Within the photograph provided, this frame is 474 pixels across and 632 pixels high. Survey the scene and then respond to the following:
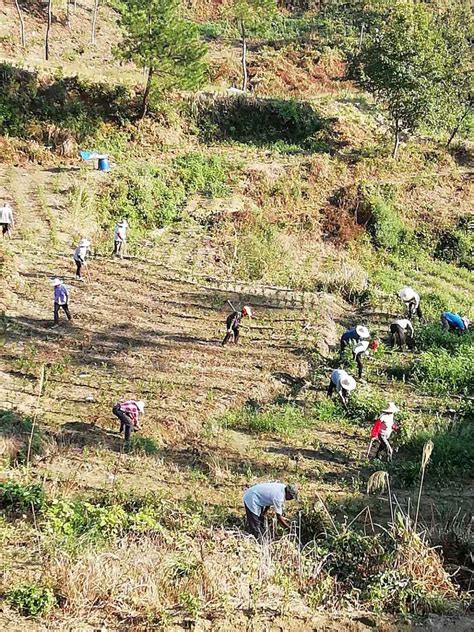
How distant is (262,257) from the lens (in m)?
20.0

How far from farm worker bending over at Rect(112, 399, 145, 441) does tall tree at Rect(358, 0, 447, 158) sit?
2034cm

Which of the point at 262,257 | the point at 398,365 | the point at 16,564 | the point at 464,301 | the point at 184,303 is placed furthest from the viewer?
the point at 262,257

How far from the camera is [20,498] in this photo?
726cm

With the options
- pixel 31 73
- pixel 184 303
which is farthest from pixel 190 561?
pixel 31 73

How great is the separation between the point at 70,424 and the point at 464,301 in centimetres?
1245

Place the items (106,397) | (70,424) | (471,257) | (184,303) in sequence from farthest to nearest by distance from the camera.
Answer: (471,257), (184,303), (106,397), (70,424)

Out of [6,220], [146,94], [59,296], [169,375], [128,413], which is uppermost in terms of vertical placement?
[146,94]

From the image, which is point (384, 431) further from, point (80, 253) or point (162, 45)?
point (162, 45)

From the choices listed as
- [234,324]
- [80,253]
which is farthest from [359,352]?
[80,253]

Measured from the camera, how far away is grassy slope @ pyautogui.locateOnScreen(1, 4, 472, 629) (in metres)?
8.51

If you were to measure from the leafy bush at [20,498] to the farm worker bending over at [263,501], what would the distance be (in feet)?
7.45

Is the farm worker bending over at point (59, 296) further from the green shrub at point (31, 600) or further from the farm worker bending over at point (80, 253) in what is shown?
the green shrub at point (31, 600)

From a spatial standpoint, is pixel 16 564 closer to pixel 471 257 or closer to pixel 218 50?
pixel 471 257

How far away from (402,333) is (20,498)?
9.20 m
